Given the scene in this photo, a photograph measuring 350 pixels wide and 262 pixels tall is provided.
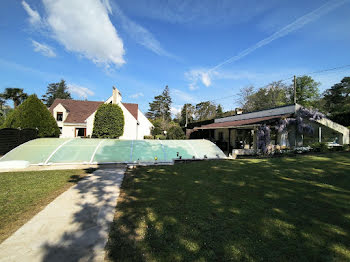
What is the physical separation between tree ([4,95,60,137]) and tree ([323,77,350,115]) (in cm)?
4793

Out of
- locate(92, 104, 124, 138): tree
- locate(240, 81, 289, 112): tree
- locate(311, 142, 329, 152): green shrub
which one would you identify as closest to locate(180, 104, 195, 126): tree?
locate(240, 81, 289, 112): tree

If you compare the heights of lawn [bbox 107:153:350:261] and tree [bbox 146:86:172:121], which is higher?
tree [bbox 146:86:172:121]

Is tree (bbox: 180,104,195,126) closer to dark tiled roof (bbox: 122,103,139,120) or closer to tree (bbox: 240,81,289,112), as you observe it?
tree (bbox: 240,81,289,112)

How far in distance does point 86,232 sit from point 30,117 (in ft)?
49.6

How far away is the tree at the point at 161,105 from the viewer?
66.2 metres

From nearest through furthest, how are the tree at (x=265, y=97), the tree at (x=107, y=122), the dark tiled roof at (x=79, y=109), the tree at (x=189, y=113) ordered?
the tree at (x=107, y=122)
the dark tiled roof at (x=79, y=109)
the tree at (x=265, y=97)
the tree at (x=189, y=113)

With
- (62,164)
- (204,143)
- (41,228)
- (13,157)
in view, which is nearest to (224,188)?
(41,228)

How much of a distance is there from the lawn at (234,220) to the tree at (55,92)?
68.5 m

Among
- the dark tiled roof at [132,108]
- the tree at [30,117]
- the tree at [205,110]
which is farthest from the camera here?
the tree at [205,110]

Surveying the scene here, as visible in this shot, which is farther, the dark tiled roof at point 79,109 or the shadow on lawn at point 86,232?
the dark tiled roof at point 79,109

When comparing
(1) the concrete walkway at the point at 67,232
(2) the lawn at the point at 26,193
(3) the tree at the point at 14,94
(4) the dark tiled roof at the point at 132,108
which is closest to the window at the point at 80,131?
(4) the dark tiled roof at the point at 132,108

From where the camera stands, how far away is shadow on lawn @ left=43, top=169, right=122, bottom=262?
267cm

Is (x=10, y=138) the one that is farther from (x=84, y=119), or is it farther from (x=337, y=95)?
(x=337, y=95)

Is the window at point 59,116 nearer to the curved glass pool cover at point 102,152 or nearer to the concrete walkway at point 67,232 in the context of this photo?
the curved glass pool cover at point 102,152
